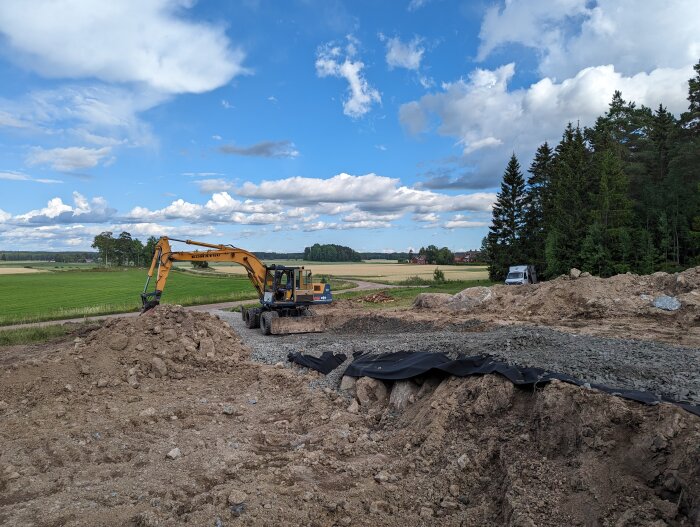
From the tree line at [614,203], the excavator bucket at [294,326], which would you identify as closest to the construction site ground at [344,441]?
the excavator bucket at [294,326]

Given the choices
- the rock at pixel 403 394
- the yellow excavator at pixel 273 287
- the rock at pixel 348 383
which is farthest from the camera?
the yellow excavator at pixel 273 287

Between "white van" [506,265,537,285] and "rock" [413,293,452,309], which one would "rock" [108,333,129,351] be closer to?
"rock" [413,293,452,309]

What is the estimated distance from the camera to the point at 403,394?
349 inches

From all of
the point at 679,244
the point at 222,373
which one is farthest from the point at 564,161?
the point at 222,373

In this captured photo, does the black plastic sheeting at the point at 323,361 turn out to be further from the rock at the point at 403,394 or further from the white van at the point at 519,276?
the white van at the point at 519,276

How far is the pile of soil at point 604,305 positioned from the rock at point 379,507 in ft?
39.6

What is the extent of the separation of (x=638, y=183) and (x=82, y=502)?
52.3 metres

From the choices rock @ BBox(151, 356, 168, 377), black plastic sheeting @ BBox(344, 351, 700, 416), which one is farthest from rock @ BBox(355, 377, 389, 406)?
rock @ BBox(151, 356, 168, 377)

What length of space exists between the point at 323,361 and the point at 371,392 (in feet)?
9.41

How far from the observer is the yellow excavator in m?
18.3

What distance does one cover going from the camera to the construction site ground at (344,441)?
5.03 m

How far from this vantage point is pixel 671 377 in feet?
24.3

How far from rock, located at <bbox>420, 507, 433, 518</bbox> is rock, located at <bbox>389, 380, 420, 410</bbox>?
3168 mm

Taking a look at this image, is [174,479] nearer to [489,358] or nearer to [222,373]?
[489,358]
